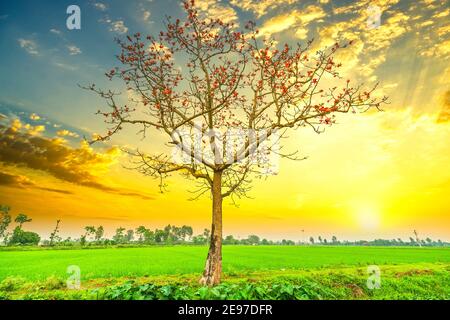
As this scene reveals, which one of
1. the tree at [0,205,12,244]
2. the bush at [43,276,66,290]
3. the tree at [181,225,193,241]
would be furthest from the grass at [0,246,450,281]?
the tree at [181,225,193,241]

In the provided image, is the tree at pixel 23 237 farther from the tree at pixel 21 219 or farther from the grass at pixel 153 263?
the grass at pixel 153 263

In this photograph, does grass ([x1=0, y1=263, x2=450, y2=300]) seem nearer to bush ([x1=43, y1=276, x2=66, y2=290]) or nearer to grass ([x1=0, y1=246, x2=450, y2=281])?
bush ([x1=43, y1=276, x2=66, y2=290])

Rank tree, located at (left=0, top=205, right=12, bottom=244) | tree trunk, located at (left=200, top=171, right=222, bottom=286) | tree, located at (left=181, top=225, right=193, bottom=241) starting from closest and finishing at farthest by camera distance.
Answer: tree trunk, located at (left=200, top=171, right=222, bottom=286), tree, located at (left=0, top=205, right=12, bottom=244), tree, located at (left=181, top=225, right=193, bottom=241)

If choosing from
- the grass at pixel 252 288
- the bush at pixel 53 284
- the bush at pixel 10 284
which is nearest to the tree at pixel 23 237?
the grass at pixel 252 288

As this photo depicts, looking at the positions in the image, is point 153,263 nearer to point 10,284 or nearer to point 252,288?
point 10,284

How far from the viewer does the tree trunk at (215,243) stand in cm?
1218

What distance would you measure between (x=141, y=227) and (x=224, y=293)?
133323 millimetres

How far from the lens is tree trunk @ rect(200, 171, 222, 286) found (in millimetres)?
12180

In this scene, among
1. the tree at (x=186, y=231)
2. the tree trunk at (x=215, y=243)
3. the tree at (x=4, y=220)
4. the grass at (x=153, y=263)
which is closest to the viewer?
the tree trunk at (x=215, y=243)

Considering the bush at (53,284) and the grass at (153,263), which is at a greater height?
the grass at (153,263)
